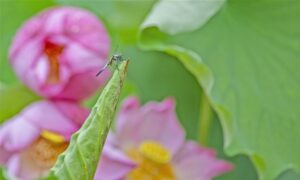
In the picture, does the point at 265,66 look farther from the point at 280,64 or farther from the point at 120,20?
the point at 120,20

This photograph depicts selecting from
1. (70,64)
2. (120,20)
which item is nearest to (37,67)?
(70,64)

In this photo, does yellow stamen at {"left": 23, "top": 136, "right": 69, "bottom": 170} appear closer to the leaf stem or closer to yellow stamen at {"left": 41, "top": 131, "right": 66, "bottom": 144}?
yellow stamen at {"left": 41, "top": 131, "right": 66, "bottom": 144}

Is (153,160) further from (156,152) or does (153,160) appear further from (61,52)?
(61,52)

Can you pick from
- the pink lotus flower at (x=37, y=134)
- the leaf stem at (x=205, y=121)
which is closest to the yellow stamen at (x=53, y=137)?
the pink lotus flower at (x=37, y=134)

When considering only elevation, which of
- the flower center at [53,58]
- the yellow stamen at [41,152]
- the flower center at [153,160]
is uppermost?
the flower center at [53,58]

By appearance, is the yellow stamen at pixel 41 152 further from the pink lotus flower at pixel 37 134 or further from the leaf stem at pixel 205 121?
the leaf stem at pixel 205 121

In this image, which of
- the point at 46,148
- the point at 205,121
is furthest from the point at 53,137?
the point at 205,121
